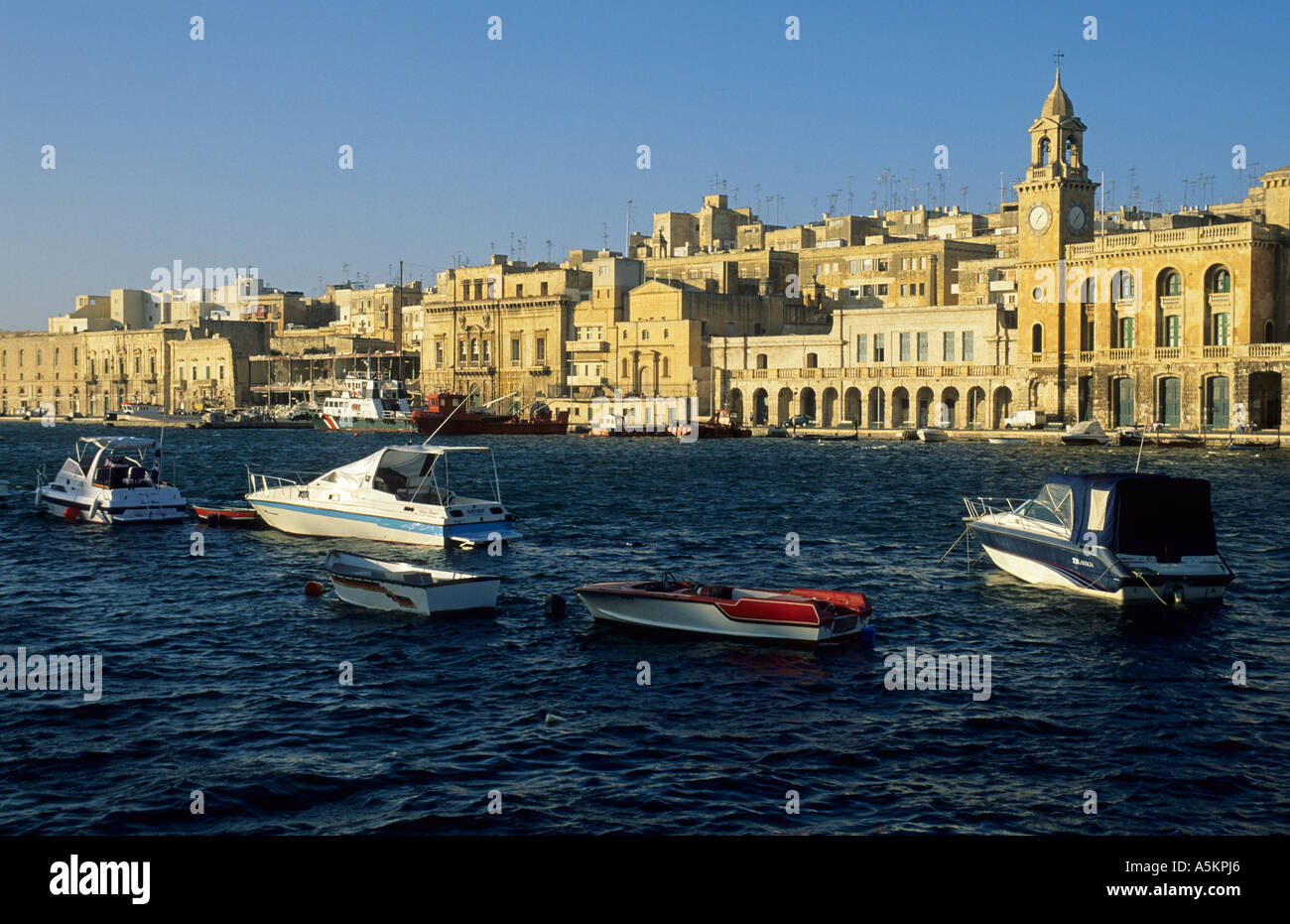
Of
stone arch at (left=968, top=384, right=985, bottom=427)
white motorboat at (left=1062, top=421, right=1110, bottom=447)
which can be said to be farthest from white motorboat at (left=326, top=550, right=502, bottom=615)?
stone arch at (left=968, top=384, right=985, bottom=427)

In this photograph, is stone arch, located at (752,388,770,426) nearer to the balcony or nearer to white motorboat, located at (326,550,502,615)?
the balcony

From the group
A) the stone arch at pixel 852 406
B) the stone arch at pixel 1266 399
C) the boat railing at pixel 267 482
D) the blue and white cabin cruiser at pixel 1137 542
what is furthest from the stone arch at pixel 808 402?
the blue and white cabin cruiser at pixel 1137 542

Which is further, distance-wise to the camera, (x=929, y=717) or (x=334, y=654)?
(x=334, y=654)

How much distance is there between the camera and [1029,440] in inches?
3462

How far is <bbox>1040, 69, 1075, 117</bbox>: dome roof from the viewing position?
9206 cm

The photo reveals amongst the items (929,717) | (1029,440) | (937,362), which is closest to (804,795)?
(929,717)

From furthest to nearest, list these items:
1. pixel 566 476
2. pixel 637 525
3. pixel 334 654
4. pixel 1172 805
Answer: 1. pixel 566 476
2. pixel 637 525
3. pixel 334 654
4. pixel 1172 805

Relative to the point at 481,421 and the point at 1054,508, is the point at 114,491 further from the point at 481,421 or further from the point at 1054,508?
the point at 481,421

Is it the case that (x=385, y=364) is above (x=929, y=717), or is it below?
above

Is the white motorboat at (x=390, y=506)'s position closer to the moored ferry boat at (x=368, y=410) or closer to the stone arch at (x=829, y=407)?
the stone arch at (x=829, y=407)

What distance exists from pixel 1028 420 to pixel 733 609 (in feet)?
243

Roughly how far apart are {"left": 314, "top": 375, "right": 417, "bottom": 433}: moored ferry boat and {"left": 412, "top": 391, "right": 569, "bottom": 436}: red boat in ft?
5.33

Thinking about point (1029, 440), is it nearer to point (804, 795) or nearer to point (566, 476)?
point (566, 476)

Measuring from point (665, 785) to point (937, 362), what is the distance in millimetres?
89369
